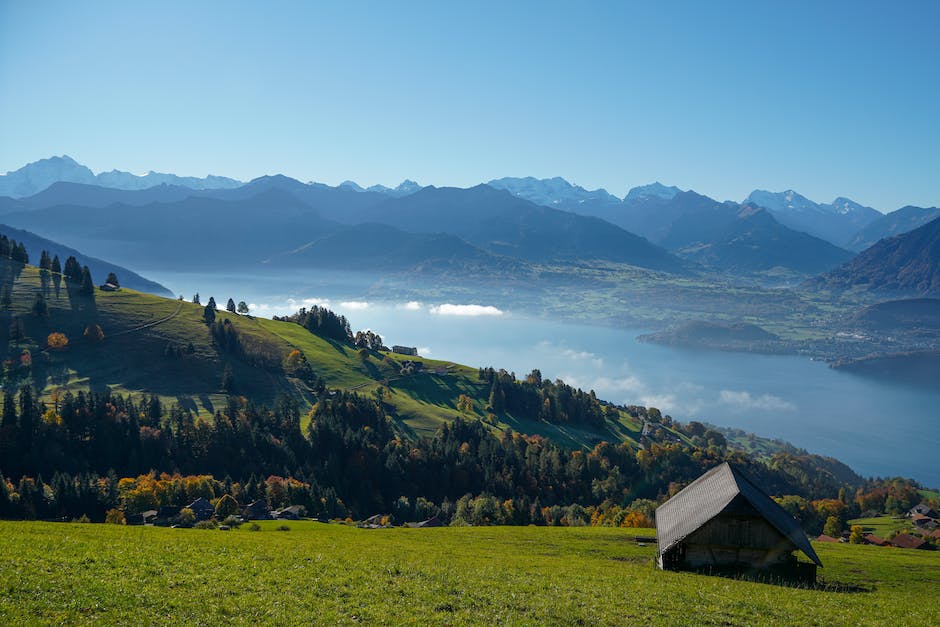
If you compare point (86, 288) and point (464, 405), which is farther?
point (464, 405)

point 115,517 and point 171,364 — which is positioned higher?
point 171,364

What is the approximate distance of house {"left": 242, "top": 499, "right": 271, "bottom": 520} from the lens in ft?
266

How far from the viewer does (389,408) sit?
167250 millimetres

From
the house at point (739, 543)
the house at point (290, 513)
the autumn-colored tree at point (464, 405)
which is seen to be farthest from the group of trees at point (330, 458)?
the house at point (739, 543)

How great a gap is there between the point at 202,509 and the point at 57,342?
106 metres

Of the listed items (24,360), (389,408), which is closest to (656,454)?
(389,408)

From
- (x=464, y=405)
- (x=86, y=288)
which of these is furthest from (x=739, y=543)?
(x=86, y=288)

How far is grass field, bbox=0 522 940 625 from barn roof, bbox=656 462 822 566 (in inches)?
84.4

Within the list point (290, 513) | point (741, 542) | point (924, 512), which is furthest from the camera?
point (924, 512)

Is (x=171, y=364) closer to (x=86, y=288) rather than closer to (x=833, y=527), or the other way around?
(x=86, y=288)

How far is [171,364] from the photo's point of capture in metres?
163

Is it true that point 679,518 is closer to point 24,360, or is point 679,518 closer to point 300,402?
point 300,402

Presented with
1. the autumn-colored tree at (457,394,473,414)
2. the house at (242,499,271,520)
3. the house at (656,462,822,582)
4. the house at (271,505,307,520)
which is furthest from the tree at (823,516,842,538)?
the autumn-colored tree at (457,394,473,414)

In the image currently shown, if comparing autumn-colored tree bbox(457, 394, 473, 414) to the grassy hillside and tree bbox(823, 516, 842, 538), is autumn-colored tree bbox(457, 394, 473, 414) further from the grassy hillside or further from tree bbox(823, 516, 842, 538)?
tree bbox(823, 516, 842, 538)
